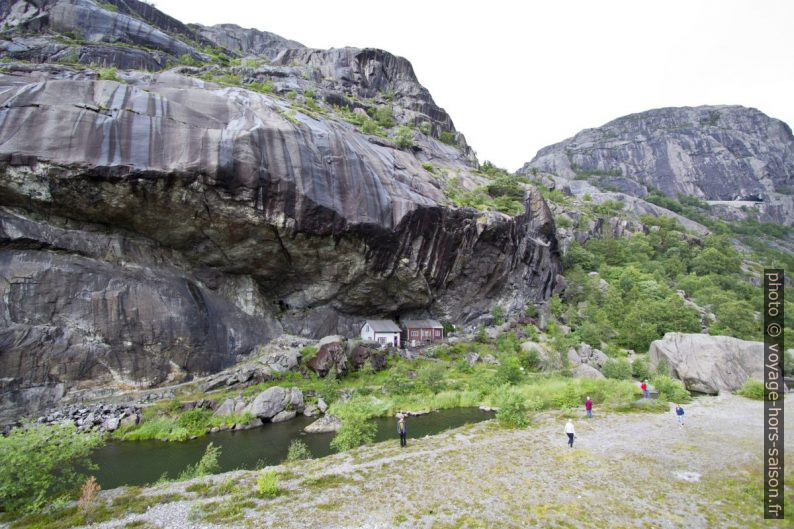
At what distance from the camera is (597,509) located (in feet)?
35.8

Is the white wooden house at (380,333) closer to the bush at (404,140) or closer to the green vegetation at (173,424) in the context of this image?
the green vegetation at (173,424)

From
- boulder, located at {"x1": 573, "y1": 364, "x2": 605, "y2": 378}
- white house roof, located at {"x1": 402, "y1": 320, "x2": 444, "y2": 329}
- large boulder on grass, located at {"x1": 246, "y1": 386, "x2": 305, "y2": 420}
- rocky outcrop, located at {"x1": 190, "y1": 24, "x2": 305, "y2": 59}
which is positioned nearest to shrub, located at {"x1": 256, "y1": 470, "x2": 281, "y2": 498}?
large boulder on grass, located at {"x1": 246, "y1": 386, "x2": 305, "y2": 420}

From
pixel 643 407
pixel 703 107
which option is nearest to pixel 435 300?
pixel 643 407

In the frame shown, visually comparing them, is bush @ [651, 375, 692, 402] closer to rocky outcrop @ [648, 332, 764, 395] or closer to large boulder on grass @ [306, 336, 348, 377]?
rocky outcrop @ [648, 332, 764, 395]

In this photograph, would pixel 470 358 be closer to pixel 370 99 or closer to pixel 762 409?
pixel 762 409

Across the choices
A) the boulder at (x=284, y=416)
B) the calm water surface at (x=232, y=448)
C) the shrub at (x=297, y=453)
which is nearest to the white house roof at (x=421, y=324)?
the calm water surface at (x=232, y=448)

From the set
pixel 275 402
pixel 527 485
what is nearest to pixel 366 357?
pixel 275 402

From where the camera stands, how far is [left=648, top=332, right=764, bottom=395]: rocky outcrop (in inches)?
1251

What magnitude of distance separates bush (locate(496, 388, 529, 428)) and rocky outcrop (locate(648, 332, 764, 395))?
2102 cm

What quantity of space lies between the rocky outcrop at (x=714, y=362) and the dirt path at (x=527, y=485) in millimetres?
15258

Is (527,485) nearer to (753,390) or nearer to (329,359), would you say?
(329,359)

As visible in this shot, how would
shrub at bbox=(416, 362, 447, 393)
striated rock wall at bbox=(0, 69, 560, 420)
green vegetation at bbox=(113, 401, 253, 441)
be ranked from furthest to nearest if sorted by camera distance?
shrub at bbox=(416, 362, 447, 393)
striated rock wall at bbox=(0, 69, 560, 420)
green vegetation at bbox=(113, 401, 253, 441)

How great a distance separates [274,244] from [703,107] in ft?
663

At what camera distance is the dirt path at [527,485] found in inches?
416
